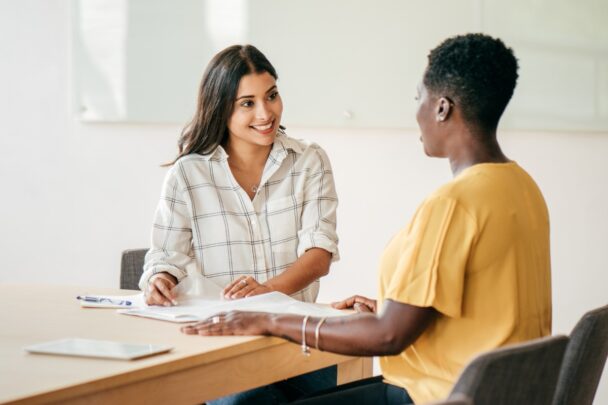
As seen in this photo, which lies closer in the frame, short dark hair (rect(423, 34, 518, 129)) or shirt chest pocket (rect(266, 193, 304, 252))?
short dark hair (rect(423, 34, 518, 129))

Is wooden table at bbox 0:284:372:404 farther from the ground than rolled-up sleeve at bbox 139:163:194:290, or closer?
closer

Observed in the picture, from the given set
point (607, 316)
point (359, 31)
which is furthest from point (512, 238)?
point (359, 31)

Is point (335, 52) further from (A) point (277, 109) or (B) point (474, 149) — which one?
(B) point (474, 149)

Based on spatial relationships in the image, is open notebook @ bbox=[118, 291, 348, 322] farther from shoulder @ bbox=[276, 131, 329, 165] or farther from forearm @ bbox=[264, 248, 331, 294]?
shoulder @ bbox=[276, 131, 329, 165]

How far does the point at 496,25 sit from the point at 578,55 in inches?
13.3

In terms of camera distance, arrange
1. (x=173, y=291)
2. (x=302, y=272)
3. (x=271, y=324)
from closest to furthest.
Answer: (x=271, y=324)
(x=173, y=291)
(x=302, y=272)


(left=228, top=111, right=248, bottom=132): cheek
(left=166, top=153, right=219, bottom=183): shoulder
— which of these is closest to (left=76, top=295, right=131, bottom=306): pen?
(left=166, top=153, right=219, bottom=183): shoulder

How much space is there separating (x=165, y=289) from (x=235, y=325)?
1.34 ft

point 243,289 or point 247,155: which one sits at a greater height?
point 247,155

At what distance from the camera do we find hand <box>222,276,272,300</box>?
7.99ft

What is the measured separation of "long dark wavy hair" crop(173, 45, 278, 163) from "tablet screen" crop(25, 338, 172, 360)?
1.03 meters

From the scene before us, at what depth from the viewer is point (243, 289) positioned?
2.45 metres

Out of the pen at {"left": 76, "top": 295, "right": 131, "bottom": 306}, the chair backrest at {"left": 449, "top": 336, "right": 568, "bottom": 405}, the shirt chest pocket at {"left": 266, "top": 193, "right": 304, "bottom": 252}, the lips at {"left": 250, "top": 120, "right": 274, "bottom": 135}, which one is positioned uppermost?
the lips at {"left": 250, "top": 120, "right": 274, "bottom": 135}

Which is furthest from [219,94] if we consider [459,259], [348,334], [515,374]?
[515,374]
